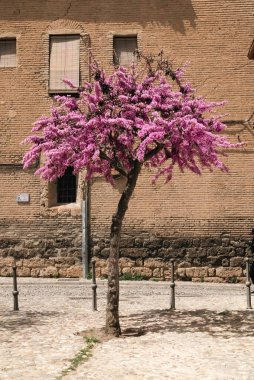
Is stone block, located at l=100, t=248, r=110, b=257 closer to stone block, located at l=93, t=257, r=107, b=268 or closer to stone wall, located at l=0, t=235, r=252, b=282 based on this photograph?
stone wall, located at l=0, t=235, r=252, b=282

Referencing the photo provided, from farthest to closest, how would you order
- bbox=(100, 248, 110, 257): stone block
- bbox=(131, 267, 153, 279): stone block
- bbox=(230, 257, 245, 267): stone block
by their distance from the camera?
1. bbox=(100, 248, 110, 257): stone block
2. bbox=(131, 267, 153, 279): stone block
3. bbox=(230, 257, 245, 267): stone block

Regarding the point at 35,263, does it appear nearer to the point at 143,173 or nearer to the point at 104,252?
the point at 104,252

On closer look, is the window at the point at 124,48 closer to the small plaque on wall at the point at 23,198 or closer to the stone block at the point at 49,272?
the small plaque on wall at the point at 23,198

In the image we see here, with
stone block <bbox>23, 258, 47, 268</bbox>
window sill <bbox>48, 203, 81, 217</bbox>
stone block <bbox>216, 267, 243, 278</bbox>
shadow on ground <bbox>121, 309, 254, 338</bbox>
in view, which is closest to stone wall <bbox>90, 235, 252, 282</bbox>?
stone block <bbox>216, 267, 243, 278</bbox>

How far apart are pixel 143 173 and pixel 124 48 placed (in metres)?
3.78

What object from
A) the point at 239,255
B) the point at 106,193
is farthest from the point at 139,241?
the point at 239,255

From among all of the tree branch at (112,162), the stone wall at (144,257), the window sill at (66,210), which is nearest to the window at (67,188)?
the window sill at (66,210)

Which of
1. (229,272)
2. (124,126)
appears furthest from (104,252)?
(124,126)

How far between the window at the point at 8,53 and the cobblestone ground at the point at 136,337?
274 inches

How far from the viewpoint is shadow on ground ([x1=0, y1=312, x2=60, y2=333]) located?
32.0 feet

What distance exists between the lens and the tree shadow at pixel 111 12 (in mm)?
17000

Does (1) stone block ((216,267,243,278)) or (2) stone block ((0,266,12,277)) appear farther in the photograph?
(2) stone block ((0,266,12,277))

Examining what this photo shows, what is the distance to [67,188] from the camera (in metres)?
17.6

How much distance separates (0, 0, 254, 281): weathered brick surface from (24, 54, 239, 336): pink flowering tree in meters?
6.92
